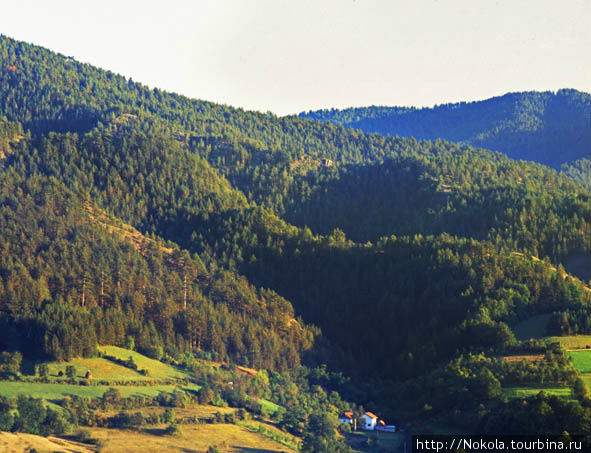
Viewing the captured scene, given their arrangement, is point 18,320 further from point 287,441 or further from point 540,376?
point 540,376

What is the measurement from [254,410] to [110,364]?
2853 centimetres

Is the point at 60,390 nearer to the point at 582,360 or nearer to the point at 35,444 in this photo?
the point at 35,444

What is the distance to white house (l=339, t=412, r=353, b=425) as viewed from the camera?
188375mm

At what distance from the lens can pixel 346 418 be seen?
19012cm

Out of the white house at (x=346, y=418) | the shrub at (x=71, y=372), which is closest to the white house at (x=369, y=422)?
the white house at (x=346, y=418)

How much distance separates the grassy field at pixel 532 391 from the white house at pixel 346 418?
3218 centimetres

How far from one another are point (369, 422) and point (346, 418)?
206 inches

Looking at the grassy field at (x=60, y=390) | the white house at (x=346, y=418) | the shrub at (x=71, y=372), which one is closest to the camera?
the grassy field at (x=60, y=390)

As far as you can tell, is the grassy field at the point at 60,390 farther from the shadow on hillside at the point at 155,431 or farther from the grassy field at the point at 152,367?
the shadow on hillside at the point at 155,431

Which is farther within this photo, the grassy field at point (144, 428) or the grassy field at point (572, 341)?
the grassy field at point (572, 341)

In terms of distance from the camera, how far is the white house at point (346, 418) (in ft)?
618

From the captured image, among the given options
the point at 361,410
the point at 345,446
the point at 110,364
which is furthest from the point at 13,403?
the point at 361,410

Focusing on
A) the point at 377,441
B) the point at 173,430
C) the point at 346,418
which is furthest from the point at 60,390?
the point at 377,441

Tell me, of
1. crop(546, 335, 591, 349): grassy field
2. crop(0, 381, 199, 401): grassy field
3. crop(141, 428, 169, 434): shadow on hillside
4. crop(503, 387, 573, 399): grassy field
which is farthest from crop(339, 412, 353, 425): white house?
crop(546, 335, 591, 349): grassy field
